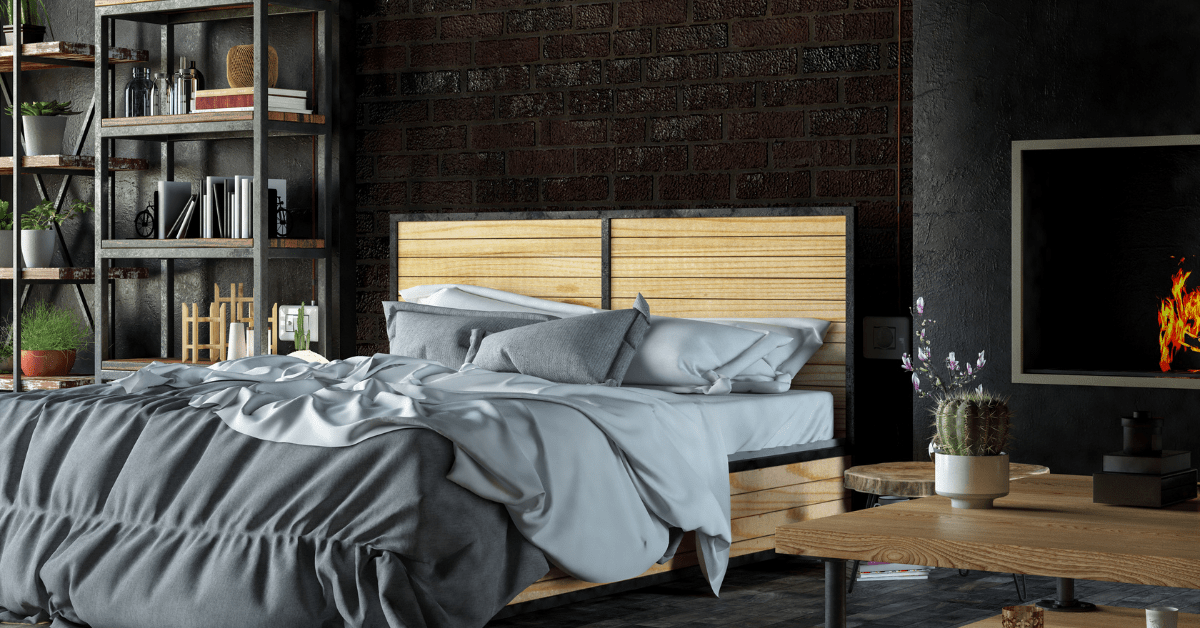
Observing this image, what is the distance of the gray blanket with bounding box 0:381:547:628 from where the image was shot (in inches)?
130

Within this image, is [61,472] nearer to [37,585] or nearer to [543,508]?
[37,585]

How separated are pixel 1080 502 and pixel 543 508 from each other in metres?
1.42

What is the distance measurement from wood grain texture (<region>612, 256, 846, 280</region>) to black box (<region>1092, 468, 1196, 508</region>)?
107 inches

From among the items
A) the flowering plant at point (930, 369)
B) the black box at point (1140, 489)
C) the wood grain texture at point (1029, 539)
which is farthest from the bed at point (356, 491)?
the black box at point (1140, 489)

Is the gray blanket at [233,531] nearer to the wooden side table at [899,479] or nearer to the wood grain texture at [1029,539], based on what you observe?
the wooden side table at [899,479]

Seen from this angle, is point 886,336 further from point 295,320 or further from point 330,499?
point 295,320

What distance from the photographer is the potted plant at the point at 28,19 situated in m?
6.70

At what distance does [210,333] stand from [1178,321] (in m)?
4.25

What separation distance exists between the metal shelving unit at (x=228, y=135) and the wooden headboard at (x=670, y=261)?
1.57 ft

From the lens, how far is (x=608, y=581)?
377cm

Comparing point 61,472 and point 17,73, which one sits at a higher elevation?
point 17,73

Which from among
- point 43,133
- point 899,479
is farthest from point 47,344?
point 899,479

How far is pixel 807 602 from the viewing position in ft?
14.4

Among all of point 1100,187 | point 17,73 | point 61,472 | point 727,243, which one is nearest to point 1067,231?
point 1100,187
